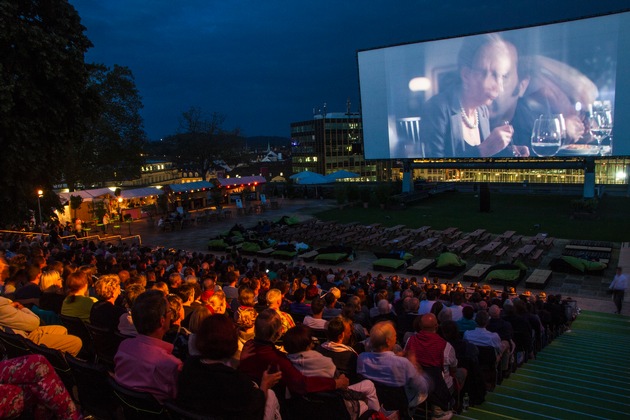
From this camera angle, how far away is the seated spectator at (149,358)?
3.14 meters

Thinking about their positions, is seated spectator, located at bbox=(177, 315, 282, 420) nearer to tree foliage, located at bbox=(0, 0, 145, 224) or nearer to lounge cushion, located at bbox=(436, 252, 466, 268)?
tree foliage, located at bbox=(0, 0, 145, 224)

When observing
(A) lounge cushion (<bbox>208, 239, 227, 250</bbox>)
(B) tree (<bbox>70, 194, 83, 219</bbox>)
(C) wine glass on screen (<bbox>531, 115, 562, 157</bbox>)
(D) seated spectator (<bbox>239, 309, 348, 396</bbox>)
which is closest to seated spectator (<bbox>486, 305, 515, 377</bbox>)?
(D) seated spectator (<bbox>239, 309, 348, 396</bbox>)

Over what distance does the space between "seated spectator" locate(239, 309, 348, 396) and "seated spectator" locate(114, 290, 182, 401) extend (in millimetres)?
514

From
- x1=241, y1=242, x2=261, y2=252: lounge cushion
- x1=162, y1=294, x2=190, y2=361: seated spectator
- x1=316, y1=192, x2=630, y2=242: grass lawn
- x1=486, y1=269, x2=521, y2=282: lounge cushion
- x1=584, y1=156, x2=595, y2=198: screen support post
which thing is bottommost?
x1=316, y1=192, x2=630, y2=242: grass lawn

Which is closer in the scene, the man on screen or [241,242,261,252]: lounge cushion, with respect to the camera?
[241,242,261,252]: lounge cushion

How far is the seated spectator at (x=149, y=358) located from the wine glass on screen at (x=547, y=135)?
111 ft

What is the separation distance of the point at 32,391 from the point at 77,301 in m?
2.70

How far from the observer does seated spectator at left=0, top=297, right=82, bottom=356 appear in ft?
13.9

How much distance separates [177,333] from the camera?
465 centimetres

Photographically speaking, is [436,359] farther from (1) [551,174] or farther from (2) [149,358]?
(1) [551,174]

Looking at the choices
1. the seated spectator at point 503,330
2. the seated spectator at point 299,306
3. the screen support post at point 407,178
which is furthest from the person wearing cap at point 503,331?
the screen support post at point 407,178

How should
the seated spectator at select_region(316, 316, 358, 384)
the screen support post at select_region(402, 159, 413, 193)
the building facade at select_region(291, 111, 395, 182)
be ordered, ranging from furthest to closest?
the building facade at select_region(291, 111, 395, 182)
the screen support post at select_region(402, 159, 413, 193)
the seated spectator at select_region(316, 316, 358, 384)

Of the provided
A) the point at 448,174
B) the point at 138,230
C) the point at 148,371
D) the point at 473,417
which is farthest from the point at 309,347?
the point at 448,174

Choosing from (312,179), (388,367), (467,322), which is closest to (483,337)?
(467,322)
